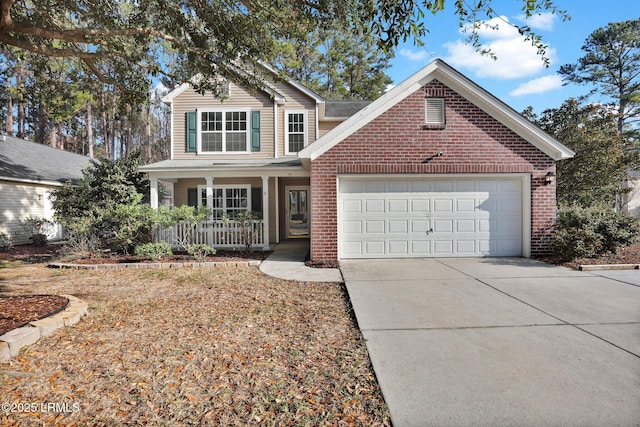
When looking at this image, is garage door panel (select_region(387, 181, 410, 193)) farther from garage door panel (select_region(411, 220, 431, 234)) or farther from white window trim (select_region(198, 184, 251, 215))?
white window trim (select_region(198, 184, 251, 215))

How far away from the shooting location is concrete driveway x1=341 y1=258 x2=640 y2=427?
2.59 m

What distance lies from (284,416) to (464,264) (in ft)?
22.6

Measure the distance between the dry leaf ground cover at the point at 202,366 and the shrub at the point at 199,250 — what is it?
3.43 metres

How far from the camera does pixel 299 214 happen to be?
1619 cm

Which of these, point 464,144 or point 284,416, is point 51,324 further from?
point 464,144

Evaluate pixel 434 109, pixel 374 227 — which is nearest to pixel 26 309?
pixel 374 227

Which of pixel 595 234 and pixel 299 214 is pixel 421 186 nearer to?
pixel 595 234

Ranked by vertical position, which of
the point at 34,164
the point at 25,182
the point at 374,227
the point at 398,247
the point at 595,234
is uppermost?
the point at 34,164

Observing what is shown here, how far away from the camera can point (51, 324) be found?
419cm

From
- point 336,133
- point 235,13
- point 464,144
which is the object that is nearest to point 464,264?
point 464,144

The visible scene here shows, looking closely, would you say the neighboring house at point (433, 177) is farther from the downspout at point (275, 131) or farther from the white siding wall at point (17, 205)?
the white siding wall at point (17, 205)

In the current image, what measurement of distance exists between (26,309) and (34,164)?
48.6 ft

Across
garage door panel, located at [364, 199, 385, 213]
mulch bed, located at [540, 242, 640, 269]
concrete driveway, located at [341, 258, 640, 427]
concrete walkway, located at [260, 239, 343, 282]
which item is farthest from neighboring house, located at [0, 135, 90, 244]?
mulch bed, located at [540, 242, 640, 269]

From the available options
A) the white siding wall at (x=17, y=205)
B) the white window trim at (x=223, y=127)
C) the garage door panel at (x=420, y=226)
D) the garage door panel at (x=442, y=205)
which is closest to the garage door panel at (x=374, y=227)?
the garage door panel at (x=420, y=226)
